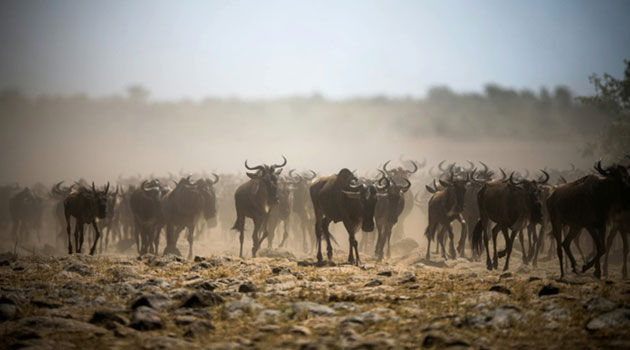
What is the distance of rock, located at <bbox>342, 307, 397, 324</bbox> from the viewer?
8.29m

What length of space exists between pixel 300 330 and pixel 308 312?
3.15 feet

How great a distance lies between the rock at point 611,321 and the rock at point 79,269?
33.5 feet

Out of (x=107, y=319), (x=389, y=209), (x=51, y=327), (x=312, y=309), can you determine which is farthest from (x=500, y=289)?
(x=389, y=209)

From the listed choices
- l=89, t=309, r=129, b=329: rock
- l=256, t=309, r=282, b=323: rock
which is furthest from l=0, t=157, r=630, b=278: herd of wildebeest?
l=89, t=309, r=129, b=329: rock

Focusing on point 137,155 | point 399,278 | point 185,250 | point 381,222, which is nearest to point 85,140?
point 137,155

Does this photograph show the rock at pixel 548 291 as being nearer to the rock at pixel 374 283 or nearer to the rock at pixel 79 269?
the rock at pixel 374 283

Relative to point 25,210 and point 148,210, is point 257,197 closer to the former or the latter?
point 148,210

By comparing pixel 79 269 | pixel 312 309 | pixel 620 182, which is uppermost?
pixel 620 182

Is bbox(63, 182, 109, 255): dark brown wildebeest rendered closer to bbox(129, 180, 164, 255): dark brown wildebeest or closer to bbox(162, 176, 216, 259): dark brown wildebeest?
bbox(129, 180, 164, 255): dark brown wildebeest

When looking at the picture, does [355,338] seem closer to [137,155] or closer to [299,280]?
[299,280]

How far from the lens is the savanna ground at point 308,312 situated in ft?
24.1

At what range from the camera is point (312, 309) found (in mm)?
8961

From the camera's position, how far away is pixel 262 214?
20.2 meters

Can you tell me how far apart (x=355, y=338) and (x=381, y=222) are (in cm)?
1371
